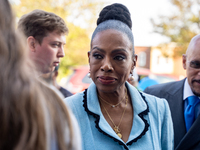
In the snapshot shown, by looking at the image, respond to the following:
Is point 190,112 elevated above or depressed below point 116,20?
below

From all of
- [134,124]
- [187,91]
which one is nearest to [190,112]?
[187,91]

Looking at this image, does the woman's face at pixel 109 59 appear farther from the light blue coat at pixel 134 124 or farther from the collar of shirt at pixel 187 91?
the collar of shirt at pixel 187 91

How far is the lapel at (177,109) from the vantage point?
234cm

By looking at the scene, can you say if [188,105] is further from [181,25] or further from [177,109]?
[181,25]

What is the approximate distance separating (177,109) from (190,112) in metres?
0.14

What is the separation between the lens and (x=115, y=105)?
6.57ft

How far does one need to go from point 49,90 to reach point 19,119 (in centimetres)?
16

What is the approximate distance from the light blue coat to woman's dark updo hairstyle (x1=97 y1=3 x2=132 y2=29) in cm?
62

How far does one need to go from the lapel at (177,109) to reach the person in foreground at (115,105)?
0.37 metres

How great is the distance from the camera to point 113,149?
166cm

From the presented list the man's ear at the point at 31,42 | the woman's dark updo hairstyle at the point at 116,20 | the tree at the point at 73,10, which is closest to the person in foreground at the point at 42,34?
the man's ear at the point at 31,42

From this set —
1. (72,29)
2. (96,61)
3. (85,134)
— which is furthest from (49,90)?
(72,29)

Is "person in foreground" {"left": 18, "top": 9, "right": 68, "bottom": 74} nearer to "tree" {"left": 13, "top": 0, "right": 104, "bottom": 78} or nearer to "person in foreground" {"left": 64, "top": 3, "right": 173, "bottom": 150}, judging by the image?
"person in foreground" {"left": 64, "top": 3, "right": 173, "bottom": 150}

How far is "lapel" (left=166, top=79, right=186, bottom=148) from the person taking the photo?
2340mm
